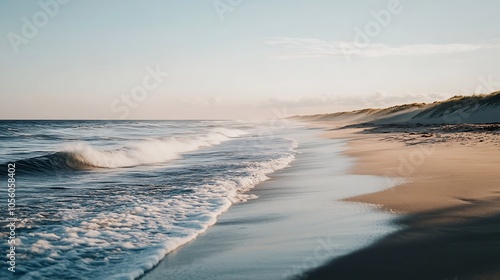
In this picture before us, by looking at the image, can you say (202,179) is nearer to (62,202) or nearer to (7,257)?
(62,202)

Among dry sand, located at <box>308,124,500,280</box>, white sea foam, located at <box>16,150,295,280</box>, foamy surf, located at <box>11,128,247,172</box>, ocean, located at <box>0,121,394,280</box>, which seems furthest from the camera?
foamy surf, located at <box>11,128,247,172</box>

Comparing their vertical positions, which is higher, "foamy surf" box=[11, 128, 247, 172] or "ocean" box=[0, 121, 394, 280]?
"foamy surf" box=[11, 128, 247, 172]

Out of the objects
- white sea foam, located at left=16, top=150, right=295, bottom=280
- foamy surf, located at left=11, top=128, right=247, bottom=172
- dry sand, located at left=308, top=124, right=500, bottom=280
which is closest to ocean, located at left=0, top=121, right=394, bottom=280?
white sea foam, located at left=16, top=150, right=295, bottom=280

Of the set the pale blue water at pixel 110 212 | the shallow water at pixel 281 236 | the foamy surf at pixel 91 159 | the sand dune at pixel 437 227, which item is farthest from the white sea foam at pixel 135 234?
the foamy surf at pixel 91 159

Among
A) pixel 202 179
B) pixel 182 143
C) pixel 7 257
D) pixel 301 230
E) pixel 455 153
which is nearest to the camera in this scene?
pixel 7 257

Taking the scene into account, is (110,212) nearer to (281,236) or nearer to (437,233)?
(281,236)

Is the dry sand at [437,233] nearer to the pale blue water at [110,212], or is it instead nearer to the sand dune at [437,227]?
the sand dune at [437,227]

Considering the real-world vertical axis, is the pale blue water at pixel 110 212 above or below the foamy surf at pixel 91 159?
below

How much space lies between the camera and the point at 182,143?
25.5 m

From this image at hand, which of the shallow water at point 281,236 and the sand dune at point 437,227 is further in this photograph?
the shallow water at point 281,236

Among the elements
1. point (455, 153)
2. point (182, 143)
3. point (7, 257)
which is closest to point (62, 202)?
point (7, 257)

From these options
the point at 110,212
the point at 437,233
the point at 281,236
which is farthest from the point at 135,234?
the point at 437,233

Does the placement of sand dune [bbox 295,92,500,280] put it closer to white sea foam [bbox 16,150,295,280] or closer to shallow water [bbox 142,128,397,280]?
shallow water [bbox 142,128,397,280]

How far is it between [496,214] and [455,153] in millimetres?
8863
